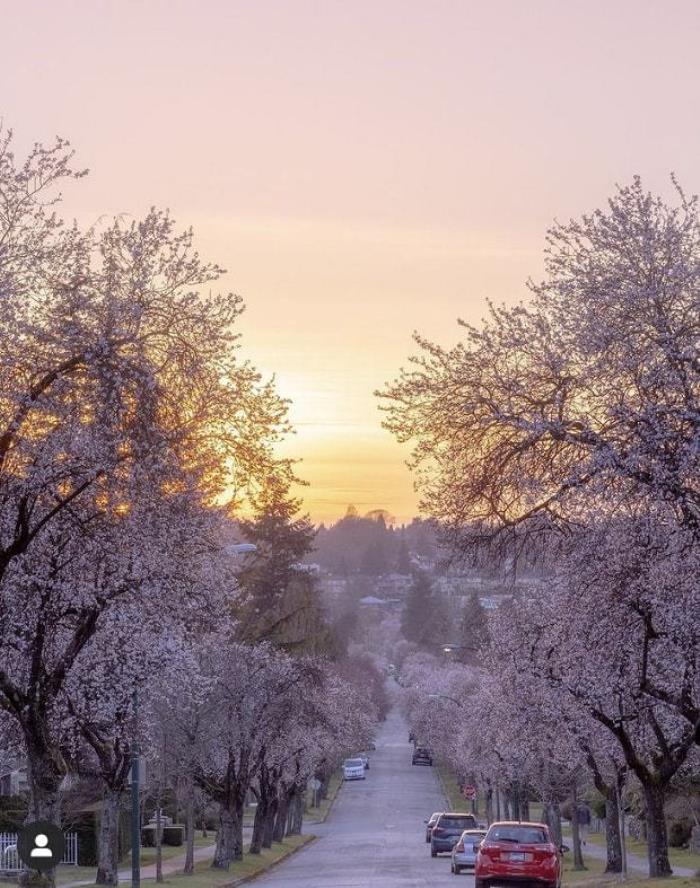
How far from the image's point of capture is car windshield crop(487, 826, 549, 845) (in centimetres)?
3322

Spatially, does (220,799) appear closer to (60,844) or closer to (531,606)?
(531,606)

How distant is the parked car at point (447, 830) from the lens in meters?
58.7

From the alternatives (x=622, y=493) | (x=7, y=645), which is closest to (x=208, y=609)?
(x=7, y=645)

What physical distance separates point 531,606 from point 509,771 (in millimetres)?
22378

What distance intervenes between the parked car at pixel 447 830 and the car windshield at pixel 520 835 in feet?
82.8

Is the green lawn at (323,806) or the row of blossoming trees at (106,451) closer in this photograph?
the row of blossoming trees at (106,451)

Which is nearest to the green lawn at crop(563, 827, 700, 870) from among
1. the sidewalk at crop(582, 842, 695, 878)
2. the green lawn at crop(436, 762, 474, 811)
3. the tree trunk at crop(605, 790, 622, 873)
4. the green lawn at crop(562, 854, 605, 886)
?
the sidewalk at crop(582, 842, 695, 878)

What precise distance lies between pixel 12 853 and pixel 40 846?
38.6m

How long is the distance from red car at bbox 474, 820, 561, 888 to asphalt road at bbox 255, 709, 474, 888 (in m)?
5.77

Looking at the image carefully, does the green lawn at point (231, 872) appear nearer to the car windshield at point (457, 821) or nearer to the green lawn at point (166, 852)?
the green lawn at point (166, 852)

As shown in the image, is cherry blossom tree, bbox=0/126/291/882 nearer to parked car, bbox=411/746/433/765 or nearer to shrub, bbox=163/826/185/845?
shrub, bbox=163/826/185/845

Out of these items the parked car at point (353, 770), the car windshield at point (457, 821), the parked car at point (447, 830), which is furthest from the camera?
the parked car at point (353, 770)

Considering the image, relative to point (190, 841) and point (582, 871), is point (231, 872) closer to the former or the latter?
point (190, 841)

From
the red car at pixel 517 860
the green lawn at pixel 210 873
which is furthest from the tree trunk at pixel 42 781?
the red car at pixel 517 860
